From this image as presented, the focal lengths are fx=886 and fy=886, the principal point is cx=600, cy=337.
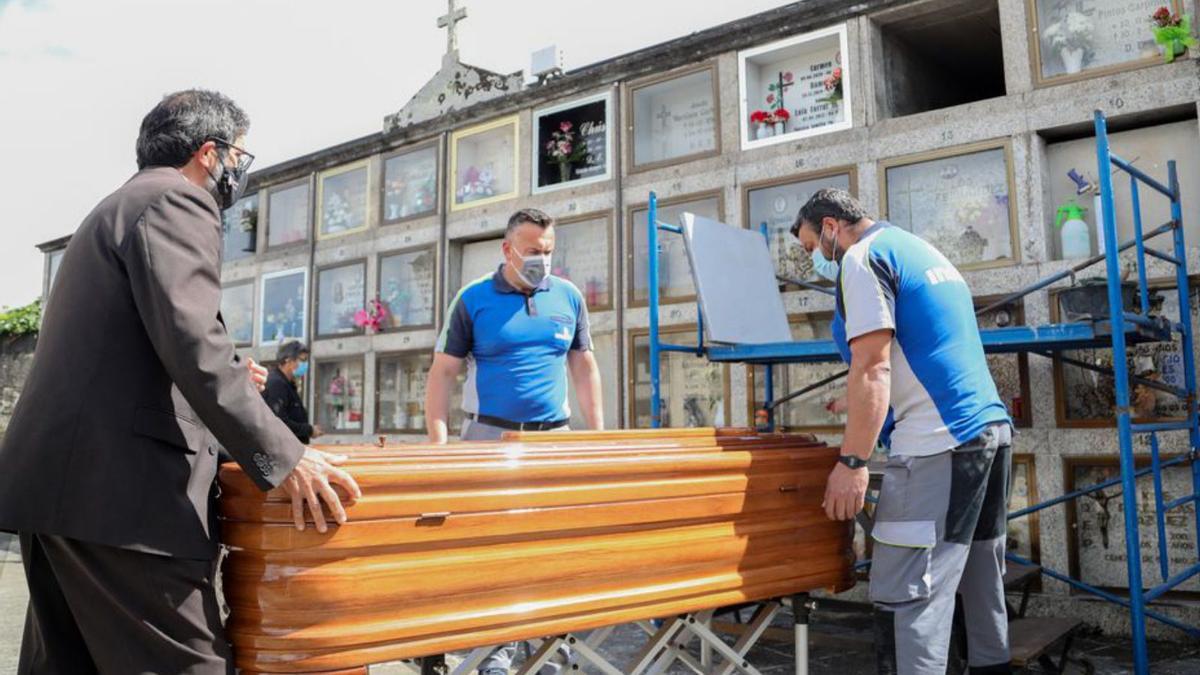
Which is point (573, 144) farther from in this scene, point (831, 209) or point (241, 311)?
point (241, 311)

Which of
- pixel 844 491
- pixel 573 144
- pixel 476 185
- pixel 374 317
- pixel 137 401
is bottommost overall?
pixel 844 491

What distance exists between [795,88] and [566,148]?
7.21ft

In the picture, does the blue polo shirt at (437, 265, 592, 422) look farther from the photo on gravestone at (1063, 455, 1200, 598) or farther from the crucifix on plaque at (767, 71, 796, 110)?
the crucifix on plaque at (767, 71, 796, 110)

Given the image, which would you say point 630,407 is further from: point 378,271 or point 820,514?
point 820,514

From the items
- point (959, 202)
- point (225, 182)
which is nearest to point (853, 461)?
point (225, 182)

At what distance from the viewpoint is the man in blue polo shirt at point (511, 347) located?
11.7ft

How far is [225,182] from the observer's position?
2.06 metres

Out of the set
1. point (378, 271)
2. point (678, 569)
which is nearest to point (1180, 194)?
point (678, 569)

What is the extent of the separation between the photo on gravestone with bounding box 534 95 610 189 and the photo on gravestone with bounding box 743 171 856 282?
4.95 feet

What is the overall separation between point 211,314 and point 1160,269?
5354 mm

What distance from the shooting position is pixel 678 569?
2273 millimetres

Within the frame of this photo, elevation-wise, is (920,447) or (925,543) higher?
(920,447)

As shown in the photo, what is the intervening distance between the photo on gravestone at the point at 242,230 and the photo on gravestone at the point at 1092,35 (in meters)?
9.19

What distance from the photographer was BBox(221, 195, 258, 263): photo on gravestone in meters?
11.4
